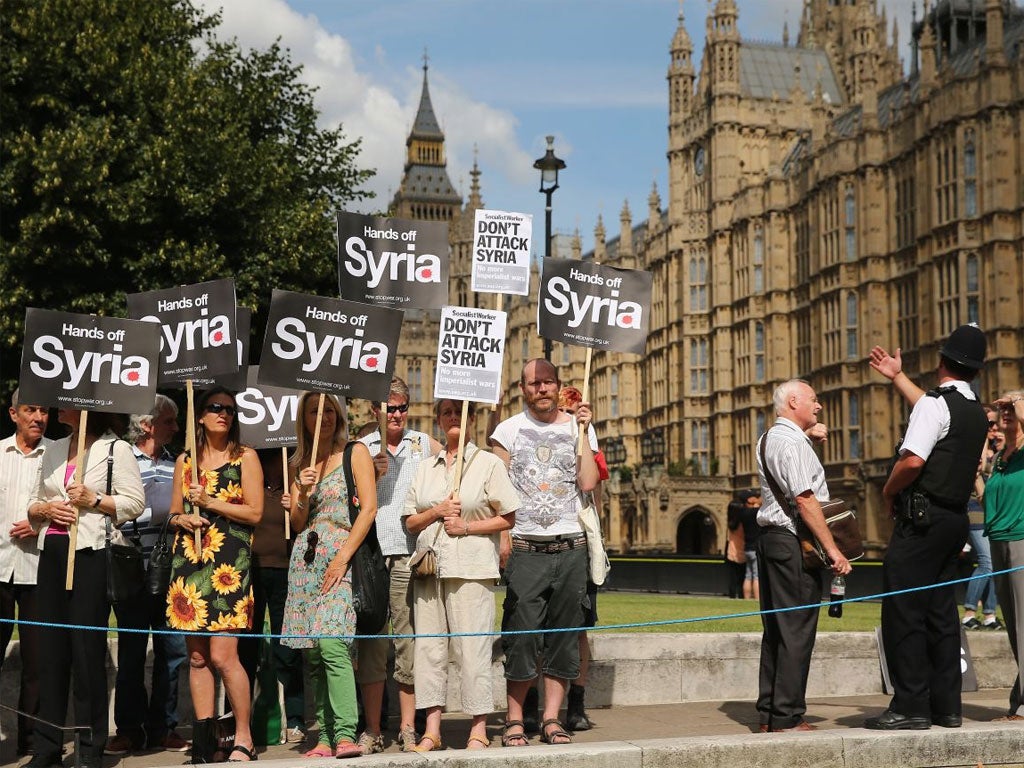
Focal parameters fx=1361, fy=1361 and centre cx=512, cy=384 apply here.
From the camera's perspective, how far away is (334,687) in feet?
24.5

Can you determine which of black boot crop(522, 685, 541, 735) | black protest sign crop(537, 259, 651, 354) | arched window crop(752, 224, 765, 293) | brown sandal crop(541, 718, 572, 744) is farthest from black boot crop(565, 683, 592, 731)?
arched window crop(752, 224, 765, 293)

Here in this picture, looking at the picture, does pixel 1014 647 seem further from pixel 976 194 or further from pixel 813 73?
pixel 813 73

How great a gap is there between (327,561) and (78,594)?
139 cm

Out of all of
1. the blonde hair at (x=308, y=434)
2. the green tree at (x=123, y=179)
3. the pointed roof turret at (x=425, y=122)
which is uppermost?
the pointed roof turret at (x=425, y=122)

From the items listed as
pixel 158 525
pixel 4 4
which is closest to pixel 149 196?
pixel 4 4

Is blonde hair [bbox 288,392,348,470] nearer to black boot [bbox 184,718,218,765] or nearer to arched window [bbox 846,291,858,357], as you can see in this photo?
black boot [bbox 184,718,218,765]

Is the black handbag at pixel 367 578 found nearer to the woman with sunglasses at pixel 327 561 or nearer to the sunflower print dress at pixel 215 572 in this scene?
the woman with sunglasses at pixel 327 561

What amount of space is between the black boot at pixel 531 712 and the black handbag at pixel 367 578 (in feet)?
4.60

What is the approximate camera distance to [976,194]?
132 feet

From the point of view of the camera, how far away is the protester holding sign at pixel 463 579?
7.87 m

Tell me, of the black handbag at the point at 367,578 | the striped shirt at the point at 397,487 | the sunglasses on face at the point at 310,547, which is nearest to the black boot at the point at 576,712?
the striped shirt at the point at 397,487

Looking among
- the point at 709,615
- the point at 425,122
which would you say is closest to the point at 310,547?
the point at 709,615

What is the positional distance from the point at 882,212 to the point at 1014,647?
134 ft

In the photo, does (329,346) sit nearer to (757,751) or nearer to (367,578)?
(367,578)
